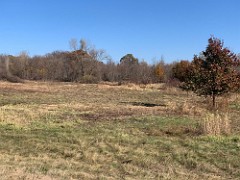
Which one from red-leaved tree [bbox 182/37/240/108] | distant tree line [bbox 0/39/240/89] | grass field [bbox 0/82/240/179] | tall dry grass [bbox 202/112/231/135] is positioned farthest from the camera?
distant tree line [bbox 0/39/240/89]

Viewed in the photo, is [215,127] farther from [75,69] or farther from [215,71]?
[75,69]

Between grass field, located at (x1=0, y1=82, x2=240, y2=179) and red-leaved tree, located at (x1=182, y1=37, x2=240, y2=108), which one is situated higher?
red-leaved tree, located at (x1=182, y1=37, x2=240, y2=108)

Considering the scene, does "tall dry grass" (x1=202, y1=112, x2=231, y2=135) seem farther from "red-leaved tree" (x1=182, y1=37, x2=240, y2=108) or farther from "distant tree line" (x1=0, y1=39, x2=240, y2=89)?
"distant tree line" (x1=0, y1=39, x2=240, y2=89)

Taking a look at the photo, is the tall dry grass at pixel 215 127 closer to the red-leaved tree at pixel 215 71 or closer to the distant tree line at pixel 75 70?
the red-leaved tree at pixel 215 71

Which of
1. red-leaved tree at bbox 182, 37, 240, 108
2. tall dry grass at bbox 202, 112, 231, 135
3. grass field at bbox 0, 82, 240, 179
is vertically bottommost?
grass field at bbox 0, 82, 240, 179

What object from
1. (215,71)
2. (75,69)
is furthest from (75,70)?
(215,71)

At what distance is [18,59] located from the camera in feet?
291

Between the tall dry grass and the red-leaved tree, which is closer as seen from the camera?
the tall dry grass

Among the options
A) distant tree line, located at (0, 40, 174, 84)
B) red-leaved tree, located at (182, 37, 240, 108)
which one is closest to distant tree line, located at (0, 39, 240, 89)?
distant tree line, located at (0, 40, 174, 84)

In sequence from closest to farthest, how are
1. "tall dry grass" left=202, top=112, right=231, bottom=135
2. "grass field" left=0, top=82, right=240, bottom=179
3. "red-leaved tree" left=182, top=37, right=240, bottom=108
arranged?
"grass field" left=0, top=82, right=240, bottom=179, "tall dry grass" left=202, top=112, right=231, bottom=135, "red-leaved tree" left=182, top=37, right=240, bottom=108

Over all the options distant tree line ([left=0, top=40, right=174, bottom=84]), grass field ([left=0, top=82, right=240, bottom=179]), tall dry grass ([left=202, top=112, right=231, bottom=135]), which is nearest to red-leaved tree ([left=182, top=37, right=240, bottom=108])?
grass field ([left=0, top=82, right=240, bottom=179])

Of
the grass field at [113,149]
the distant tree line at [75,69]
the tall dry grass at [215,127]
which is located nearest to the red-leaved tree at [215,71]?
the grass field at [113,149]

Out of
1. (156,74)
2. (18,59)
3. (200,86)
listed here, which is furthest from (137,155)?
(18,59)

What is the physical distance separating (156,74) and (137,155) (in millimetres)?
72287
